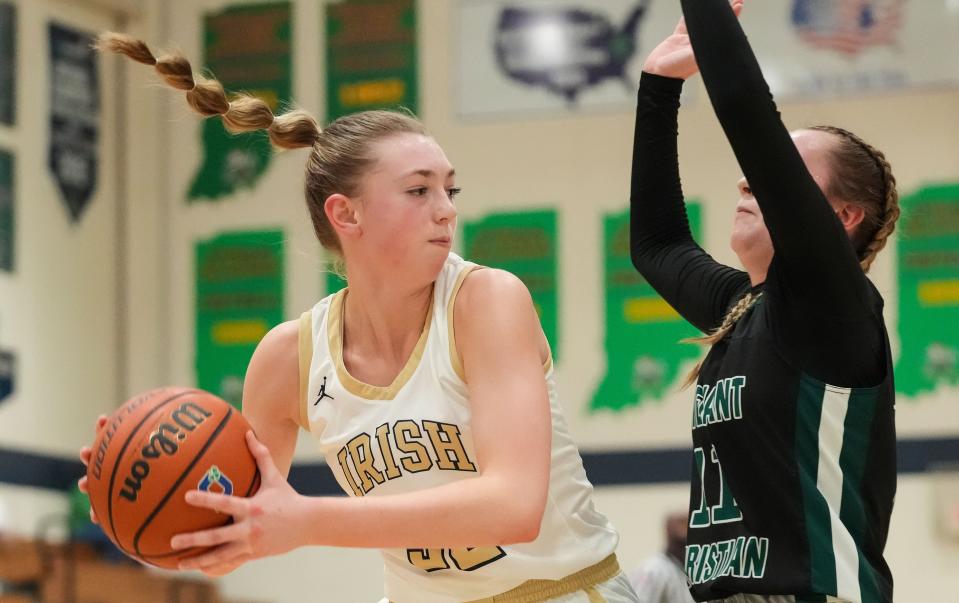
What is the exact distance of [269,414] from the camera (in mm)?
3027

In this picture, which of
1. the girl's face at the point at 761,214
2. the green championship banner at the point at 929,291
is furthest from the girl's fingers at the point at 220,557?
the green championship banner at the point at 929,291

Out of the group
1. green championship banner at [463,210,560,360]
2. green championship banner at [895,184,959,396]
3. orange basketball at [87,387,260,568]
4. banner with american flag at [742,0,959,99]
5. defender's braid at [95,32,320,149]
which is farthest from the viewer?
green championship banner at [463,210,560,360]

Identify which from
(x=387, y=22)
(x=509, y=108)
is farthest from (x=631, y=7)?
(x=387, y=22)

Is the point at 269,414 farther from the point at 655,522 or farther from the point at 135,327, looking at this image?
the point at 135,327

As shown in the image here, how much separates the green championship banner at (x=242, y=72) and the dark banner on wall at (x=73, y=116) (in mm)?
699

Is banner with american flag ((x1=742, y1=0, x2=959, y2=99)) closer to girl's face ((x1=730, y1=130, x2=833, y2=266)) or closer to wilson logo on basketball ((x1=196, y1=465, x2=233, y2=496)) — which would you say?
girl's face ((x1=730, y1=130, x2=833, y2=266))

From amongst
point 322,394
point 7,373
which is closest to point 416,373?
point 322,394

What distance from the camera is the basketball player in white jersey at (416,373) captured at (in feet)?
8.63

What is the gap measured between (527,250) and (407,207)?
5563 millimetres

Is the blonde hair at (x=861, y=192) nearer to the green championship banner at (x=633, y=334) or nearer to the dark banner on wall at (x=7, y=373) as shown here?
the green championship banner at (x=633, y=334)

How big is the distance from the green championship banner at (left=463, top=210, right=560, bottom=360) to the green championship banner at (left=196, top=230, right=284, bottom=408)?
4.41 ft

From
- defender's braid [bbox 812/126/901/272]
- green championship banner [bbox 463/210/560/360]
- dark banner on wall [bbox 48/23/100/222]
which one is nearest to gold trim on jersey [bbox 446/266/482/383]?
defender's braid [bbox 812/126/901/272]

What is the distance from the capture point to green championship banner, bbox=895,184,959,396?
7.49m

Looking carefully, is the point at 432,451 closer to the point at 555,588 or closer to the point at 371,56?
the point at 555,588
